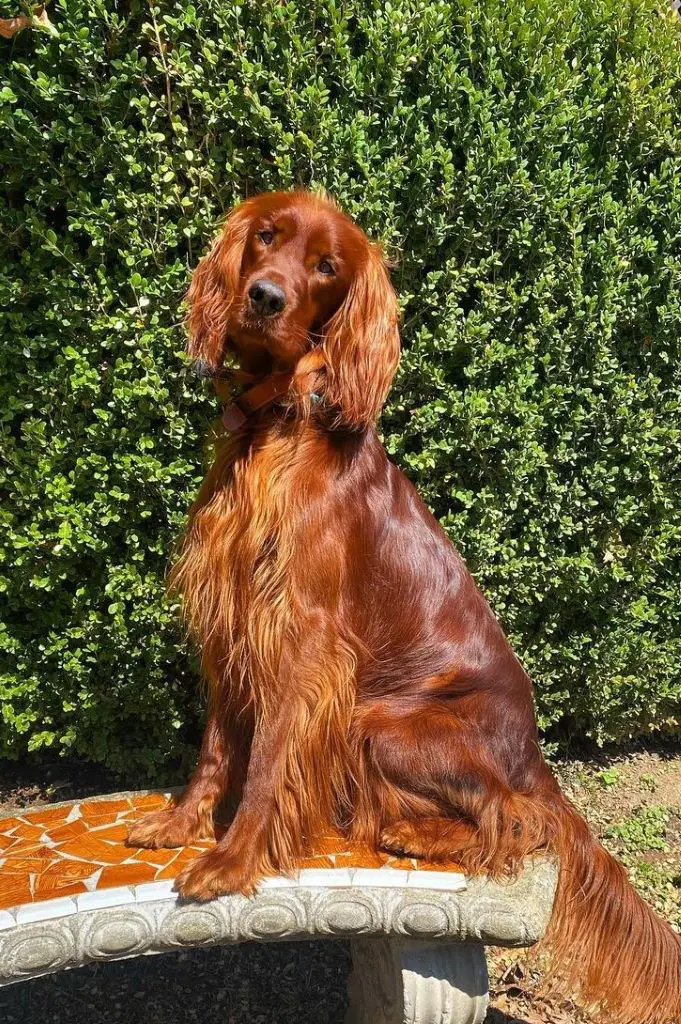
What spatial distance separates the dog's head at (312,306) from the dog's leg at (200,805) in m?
1.04

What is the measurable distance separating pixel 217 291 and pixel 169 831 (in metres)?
1.60

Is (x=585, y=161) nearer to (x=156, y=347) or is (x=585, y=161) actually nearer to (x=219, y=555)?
(x=156, y=347)

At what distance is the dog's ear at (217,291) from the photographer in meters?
2.29

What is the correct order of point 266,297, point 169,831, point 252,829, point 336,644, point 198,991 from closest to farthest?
point 266,297, point 252,829, point 336,644, point 169,831, point 198,991

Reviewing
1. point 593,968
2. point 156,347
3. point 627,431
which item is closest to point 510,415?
point 627,431

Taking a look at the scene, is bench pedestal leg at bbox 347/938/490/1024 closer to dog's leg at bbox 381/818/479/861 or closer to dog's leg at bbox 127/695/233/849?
dog's leg at bbox 381/818/479/861

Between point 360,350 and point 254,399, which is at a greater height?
point 360,350

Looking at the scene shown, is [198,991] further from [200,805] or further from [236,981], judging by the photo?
[200,805]

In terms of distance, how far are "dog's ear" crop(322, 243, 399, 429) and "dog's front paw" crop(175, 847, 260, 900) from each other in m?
1.21

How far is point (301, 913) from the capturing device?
215 centimetres

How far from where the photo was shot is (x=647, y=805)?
4184 mm

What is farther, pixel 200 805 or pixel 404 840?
pixel 200 805

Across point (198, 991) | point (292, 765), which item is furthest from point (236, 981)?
point (292, 765)

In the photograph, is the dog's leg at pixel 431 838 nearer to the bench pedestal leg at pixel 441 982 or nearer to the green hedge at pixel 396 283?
the bench pedestal leg at pixel 441 982
